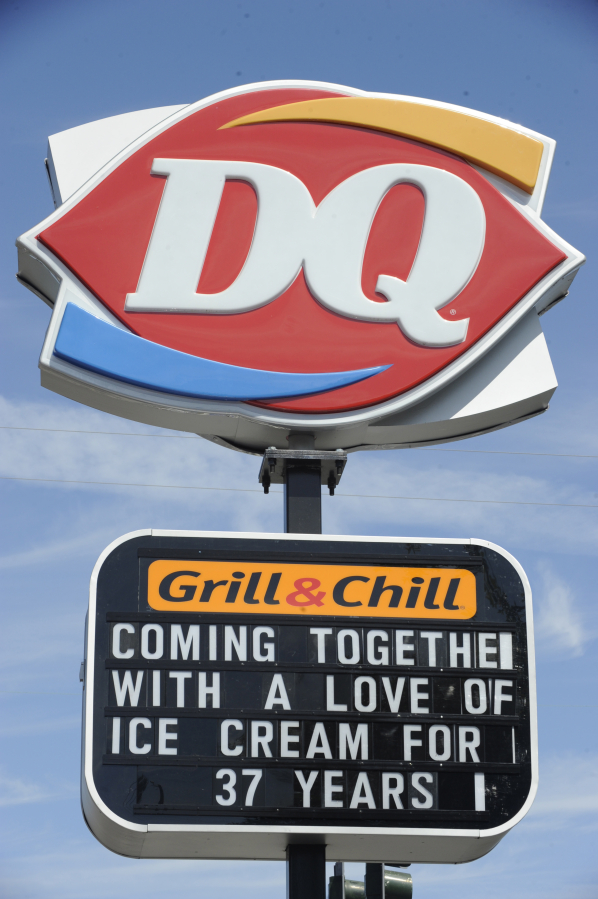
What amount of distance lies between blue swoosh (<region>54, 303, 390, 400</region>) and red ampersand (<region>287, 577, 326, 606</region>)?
1467 millimetres

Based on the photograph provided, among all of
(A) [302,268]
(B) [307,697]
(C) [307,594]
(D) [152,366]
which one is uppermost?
(A) [302,268]

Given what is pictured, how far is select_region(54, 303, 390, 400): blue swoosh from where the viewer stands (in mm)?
8828

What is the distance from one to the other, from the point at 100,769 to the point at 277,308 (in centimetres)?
362

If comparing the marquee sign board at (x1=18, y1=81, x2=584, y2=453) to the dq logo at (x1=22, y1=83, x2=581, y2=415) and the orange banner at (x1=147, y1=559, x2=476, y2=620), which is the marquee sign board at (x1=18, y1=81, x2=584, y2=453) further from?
the orange banner at (x1=147, y1=559, x2=476, y2=620)

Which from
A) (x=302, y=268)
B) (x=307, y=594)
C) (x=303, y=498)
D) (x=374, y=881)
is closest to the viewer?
(x=307, y=594)

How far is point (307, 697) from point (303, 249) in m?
3.45

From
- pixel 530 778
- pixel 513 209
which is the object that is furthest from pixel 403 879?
pixel 513 209

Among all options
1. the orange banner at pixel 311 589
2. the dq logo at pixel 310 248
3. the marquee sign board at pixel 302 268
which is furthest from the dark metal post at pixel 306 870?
the dq logo at pixel 310 248

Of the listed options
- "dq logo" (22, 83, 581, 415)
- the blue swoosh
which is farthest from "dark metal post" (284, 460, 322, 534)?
the blue swoosh

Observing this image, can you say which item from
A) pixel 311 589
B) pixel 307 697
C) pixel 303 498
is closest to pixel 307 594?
pixel 311 589

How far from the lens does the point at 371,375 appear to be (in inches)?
359

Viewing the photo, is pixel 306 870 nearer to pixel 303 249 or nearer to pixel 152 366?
pixel 152 366

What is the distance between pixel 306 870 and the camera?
26.6 ft

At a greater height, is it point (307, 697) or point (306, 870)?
point (307, 697)
